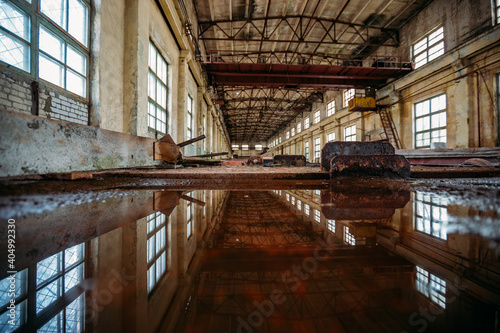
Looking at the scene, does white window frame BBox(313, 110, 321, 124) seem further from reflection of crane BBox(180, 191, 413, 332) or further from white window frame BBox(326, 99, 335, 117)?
reflection of crane BBox(180, 191, 413, 332)

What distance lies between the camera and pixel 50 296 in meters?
0.54

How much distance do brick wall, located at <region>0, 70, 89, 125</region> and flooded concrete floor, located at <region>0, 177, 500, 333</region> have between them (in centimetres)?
195

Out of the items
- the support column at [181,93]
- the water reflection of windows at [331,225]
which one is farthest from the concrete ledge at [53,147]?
the support column at [181,93]

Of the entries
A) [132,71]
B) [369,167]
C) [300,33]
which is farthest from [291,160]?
[132,71]

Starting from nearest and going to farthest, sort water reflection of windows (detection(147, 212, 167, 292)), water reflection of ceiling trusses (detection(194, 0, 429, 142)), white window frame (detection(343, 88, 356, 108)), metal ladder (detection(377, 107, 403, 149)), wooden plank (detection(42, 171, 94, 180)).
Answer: water reflection of windows (detection(147, 212, 167, 292)) → wooden plank (detection(42, 171, 94, 180)) → water reflection of ceiling trusses (detection(194, 0, 429, 142)) → metal ladder (detection(377, 107, 403, 149)) → white window frame (detection(343, 88, 356, 108))

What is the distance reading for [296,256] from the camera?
704 mm

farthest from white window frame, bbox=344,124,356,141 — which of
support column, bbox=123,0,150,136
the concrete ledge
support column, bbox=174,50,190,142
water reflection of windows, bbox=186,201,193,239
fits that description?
water reflection of windows, bbox=186,201,193,239

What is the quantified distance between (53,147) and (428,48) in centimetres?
1218

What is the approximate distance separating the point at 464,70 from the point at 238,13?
863 centimetres

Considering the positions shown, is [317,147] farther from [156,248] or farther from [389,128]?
[156,248]

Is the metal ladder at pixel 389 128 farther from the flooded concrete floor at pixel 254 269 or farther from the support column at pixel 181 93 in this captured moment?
the flooded concrete floor at pixel 254 269

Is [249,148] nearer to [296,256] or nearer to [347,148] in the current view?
[347,148]

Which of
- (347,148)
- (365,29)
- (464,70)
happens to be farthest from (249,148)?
(347,148)

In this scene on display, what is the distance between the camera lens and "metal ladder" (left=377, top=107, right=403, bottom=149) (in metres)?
9.65
